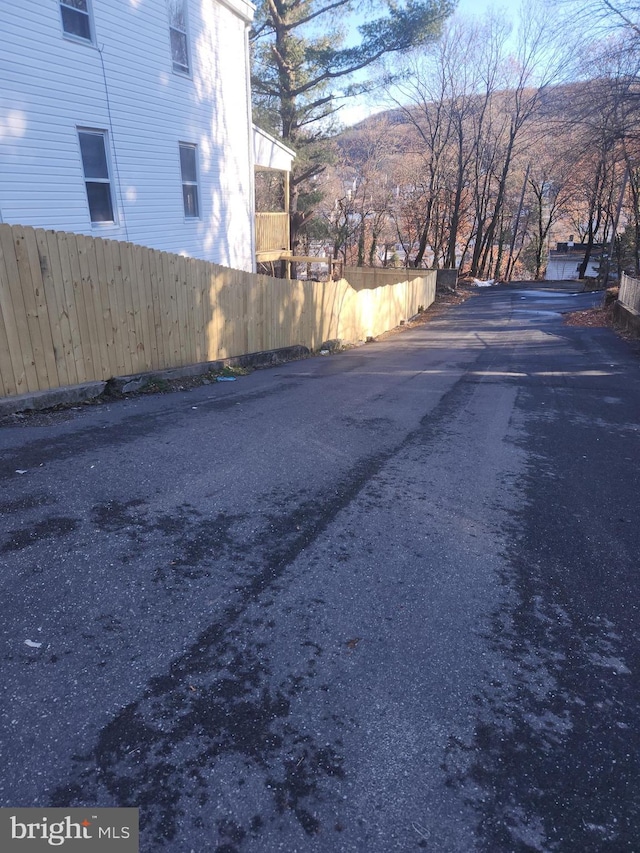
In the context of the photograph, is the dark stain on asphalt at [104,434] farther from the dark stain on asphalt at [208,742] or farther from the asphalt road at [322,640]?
the dark stain on asphalt at [208,742]

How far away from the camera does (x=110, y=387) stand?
712cm

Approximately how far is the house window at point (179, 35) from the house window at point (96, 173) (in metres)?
3.17

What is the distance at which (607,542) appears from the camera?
3.60 metres

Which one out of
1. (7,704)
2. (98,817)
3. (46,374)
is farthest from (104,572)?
(46,374)

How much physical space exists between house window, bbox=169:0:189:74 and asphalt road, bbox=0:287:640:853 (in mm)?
10302

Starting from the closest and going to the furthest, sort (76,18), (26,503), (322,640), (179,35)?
(322,640)
(26,503)
(76,18)
(179,35)

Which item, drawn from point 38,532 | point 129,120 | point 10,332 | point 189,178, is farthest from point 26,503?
point 189,178

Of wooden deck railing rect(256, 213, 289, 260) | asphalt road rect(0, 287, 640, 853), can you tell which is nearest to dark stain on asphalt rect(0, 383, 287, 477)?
asphalt road rect(0, 287, 640, 853)

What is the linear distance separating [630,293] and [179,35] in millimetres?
16014

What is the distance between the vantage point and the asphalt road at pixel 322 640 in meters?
1.77

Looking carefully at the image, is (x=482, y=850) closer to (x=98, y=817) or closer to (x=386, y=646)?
(x=386, y=646)

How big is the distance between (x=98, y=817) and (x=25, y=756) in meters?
0.38

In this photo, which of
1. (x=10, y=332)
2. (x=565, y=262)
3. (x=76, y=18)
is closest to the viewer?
(x=10, y=332)

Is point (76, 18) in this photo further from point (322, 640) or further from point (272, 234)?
point (322, 640)
